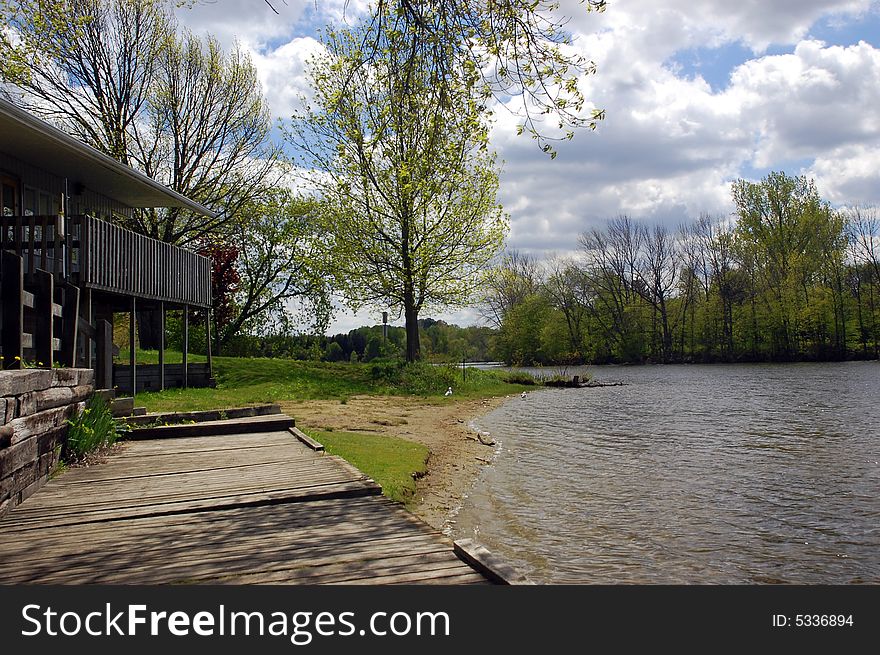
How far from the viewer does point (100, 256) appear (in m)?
14.7

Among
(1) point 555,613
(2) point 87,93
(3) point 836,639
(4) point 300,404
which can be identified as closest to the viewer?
(1) point 555,613

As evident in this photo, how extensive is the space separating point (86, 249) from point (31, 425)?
9705 millimetres

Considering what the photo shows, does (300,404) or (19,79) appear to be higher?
(19,79)

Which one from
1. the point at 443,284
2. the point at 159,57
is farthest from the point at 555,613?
the point at 159,57

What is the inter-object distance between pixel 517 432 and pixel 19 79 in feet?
66.8

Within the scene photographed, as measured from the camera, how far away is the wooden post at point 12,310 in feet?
20.1

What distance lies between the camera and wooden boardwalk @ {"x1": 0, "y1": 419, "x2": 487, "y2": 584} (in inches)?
145

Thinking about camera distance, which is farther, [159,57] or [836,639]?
[159,57]

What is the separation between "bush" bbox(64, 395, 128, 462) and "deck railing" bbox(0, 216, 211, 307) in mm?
5757

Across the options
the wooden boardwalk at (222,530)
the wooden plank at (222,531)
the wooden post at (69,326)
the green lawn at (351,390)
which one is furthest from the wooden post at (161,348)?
the wooden boardwalk at (222,530)

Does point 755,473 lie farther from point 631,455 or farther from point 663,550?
point 663,550

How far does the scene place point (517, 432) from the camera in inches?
624

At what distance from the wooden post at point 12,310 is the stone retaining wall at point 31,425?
0.39m

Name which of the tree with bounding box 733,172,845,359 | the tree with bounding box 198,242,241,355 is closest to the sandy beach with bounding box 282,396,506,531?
the tree with bounding box 198,242,241,355
